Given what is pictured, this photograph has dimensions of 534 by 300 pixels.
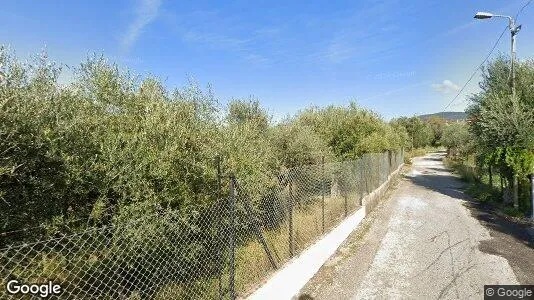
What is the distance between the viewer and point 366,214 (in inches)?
468

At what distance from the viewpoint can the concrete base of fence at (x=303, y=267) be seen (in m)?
5.23

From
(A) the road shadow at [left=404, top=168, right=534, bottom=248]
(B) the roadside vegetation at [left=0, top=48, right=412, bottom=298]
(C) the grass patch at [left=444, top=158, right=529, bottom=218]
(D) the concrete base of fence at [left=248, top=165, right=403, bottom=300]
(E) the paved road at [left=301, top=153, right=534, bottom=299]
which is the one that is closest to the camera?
(B) the roadside vegetation at [left=0, top=48, right=412, bottom=298]

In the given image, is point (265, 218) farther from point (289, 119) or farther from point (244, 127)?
point (289, 119)

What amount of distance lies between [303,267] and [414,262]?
2.68 metres

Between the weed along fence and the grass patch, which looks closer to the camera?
the weed along fence

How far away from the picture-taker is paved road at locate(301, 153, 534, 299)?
19.3 ft

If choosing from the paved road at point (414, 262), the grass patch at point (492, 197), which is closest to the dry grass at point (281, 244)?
the paved road at point (414, 262)

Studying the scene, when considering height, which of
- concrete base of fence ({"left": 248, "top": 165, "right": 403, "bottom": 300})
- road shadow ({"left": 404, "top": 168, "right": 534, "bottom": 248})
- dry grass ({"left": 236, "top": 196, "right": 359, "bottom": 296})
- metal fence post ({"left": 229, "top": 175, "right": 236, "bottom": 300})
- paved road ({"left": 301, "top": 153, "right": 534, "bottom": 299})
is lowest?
road shadow ({"left": 404, "top": 168, "right": 534, "bottom": 248})

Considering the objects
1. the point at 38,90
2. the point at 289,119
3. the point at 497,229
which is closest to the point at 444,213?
the point at 497,229

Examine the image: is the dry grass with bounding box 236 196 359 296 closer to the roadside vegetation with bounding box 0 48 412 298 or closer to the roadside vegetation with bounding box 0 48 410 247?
the roadside vegetation with bounding box 0 48 412 298

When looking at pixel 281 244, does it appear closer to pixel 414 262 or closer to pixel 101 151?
pixel 414 262

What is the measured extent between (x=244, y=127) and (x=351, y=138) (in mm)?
11986

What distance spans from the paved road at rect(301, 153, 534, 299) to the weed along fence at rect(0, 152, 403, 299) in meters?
0.88

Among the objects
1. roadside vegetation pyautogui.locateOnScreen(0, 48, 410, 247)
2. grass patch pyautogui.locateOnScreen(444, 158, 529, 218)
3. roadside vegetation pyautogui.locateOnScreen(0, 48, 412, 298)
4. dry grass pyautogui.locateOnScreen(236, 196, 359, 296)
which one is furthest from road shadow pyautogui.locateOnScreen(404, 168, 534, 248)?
roadside vegetation pyautogui.locateOnScreen(0, 48, 410, 247)
